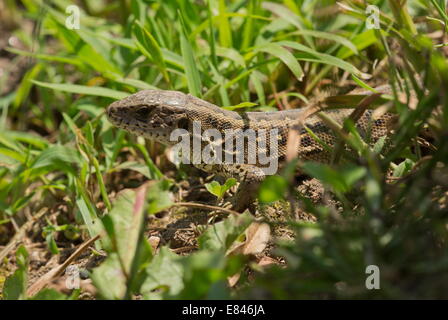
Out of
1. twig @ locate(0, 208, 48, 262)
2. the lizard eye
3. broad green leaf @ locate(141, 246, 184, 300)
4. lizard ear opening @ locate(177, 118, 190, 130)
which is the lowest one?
twig @ locate(0, 208, 48, 262)

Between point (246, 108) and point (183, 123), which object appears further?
point (246, 108)

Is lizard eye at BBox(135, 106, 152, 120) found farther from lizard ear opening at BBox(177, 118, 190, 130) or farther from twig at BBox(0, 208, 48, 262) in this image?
twig at BBox(0, 208, 48, 262)

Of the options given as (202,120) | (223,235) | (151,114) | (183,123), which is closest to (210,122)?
(202,120)

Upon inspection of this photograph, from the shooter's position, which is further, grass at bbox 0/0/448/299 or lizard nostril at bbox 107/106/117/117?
lizard nostril at bbox 107/106/117/117

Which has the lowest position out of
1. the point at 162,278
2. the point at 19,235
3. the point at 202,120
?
the point at 19,235

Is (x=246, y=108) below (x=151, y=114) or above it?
below

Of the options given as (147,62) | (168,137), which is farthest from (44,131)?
(168,137)

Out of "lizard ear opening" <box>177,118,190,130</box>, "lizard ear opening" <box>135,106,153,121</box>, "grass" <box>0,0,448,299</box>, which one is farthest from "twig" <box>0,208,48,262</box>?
"lizard ear opening" <box>177,118,190,130</box>

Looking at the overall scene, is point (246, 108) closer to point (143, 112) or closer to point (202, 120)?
point (202, 120)
